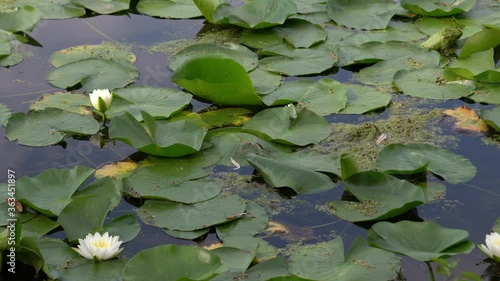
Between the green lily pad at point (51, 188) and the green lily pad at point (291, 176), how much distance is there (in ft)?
1.97

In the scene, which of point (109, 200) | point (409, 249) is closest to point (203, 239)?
point (109, 200)

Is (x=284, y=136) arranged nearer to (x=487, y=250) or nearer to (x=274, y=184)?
(x=274, y=184)

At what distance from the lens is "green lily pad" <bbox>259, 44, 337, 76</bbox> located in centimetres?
370

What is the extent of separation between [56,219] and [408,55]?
6.52ft

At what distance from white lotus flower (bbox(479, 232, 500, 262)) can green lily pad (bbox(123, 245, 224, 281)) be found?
821mm

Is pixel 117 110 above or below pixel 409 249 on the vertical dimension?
below

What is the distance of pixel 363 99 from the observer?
11.3 feet

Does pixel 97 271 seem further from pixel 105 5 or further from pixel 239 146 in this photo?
pixel 105 5

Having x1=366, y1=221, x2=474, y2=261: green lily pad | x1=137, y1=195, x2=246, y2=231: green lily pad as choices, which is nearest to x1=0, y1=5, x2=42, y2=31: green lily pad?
x1=137, y1=195, x2=246, y2=231: green lily pad

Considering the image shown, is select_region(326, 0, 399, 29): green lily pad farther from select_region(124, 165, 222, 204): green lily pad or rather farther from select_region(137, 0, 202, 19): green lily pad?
select_region(124, 165, 222, 204): green lily pad

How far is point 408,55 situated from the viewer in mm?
3842

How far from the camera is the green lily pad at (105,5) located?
4.43m

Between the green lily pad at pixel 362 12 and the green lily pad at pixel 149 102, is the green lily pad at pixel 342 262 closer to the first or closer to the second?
the green lily pad at pixel 149 102

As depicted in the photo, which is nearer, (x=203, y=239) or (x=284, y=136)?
(x=203, y=239)
